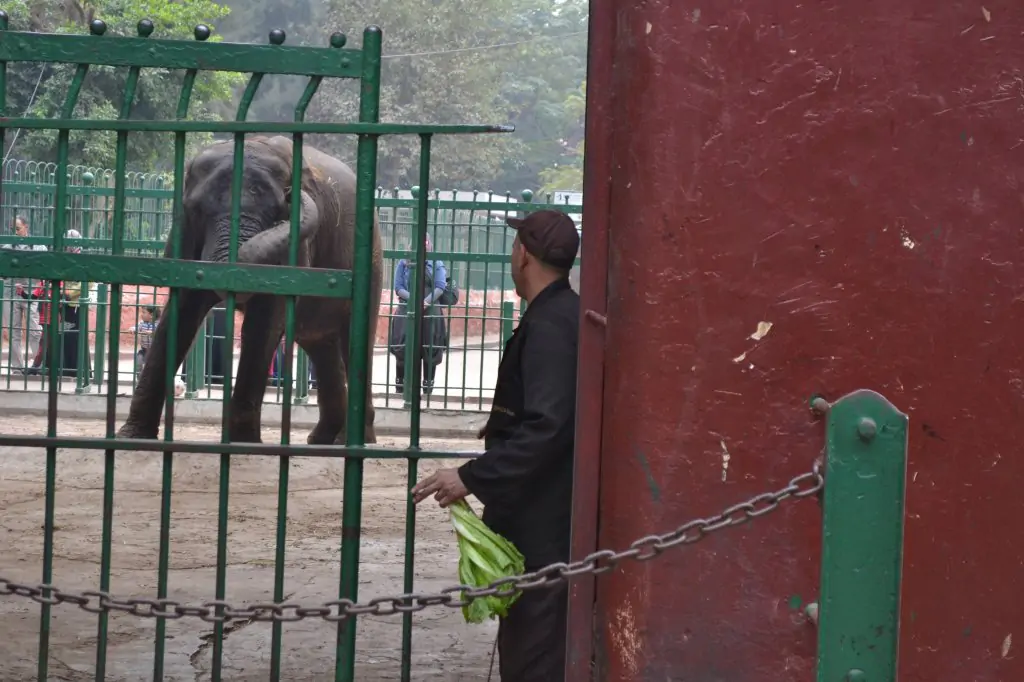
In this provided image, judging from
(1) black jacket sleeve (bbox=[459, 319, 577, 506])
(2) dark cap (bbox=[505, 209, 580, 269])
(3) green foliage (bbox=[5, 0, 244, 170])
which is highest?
(3) green foliage (bbox=[5, 0, 244, 170])

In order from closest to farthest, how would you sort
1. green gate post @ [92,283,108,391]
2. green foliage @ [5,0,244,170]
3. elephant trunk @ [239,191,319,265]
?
elephant trunk @ [239,191,319,265], green gate post @ [92,283,108,391], green foliage @ [5,0,244,170]

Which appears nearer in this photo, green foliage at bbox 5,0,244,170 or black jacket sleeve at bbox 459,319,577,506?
black jacket sleeve at bbox 459,319,577,506

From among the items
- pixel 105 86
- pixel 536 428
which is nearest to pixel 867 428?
pixel 536 428

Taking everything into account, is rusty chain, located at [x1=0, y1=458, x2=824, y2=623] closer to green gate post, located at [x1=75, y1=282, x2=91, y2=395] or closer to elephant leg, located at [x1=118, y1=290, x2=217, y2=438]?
elephant leg, located at [x1=118, y1=290, x2=217, y2=438]

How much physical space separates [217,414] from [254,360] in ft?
11.0

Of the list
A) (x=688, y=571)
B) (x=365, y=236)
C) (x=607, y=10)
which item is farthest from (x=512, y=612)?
(x=607, y=10)

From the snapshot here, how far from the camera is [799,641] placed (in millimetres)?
3107

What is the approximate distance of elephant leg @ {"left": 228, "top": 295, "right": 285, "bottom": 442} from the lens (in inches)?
316

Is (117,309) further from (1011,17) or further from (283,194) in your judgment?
(283,194)

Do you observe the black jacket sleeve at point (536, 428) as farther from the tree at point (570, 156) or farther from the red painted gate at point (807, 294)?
the tree at point (570, 156)

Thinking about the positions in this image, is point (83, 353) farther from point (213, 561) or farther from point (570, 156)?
point (570, 156)

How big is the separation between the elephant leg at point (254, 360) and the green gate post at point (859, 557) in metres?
5.77

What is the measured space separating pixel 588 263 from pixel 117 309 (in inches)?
51.4

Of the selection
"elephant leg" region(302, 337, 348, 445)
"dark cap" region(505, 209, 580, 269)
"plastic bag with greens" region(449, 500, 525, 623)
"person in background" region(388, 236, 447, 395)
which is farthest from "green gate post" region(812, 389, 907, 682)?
"person in background" region(388, 236, 447, 395)
